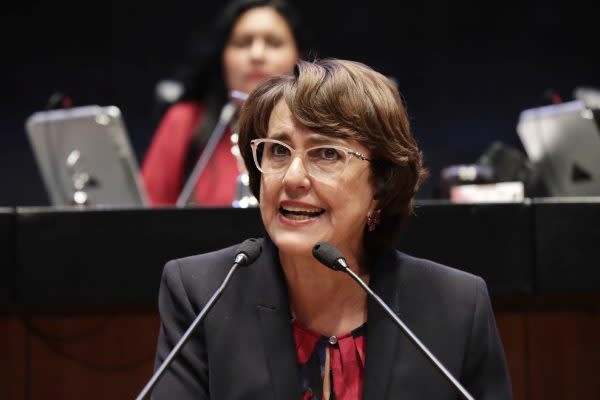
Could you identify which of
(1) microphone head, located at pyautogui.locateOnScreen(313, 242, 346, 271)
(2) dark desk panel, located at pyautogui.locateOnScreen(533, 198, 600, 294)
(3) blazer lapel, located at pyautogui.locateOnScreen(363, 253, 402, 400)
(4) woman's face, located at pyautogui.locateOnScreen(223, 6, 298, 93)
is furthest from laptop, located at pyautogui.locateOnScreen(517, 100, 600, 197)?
(1) microphone head, located at pyautogui.locateOnScreen(313, 242, 346, 271)

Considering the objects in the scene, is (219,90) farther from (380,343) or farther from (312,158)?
(380,343)

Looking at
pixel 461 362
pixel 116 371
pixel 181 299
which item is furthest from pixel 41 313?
pixel 461 362

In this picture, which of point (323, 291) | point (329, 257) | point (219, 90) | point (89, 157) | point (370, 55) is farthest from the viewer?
point (370, 55)

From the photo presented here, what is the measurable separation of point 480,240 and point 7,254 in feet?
3.89

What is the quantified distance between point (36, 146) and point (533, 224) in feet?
5.04

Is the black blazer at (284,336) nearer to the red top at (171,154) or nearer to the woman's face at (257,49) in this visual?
the woman's face at (257,49)

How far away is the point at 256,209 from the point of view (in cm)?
233

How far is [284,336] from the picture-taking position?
5.47 feet

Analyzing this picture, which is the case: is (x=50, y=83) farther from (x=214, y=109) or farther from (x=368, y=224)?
(x=368, y=224)

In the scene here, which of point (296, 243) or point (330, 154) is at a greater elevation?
point (330, 154)

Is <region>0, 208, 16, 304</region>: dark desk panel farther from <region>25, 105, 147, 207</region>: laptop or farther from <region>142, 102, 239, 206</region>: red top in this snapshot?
<region>142, 102, 239, 206</region>: red top

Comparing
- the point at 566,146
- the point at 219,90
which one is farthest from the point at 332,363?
the point at 219,90

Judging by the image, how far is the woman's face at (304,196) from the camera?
63.9 inches

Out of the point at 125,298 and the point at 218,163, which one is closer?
the point at 125,298
